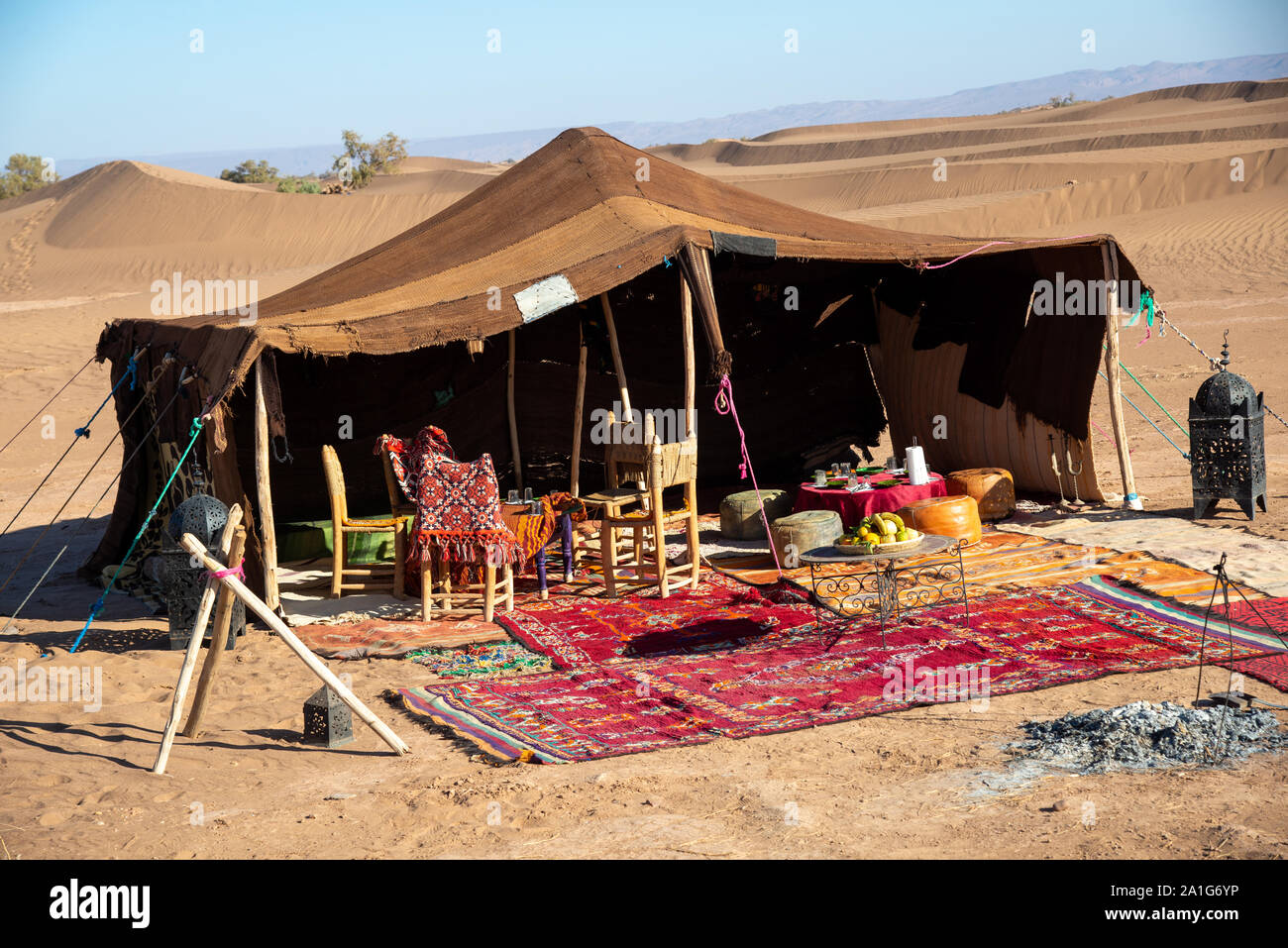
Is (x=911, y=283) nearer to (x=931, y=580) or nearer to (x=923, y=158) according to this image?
(x=931, y=580)

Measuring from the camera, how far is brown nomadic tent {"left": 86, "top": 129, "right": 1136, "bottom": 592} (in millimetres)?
7031

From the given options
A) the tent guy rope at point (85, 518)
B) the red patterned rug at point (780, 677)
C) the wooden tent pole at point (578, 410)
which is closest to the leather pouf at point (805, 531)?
the red patterned rug at point (780, 677)

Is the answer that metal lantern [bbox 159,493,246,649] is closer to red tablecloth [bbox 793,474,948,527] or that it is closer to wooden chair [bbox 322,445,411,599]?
wooden chair [bbox 322,445,411,599]

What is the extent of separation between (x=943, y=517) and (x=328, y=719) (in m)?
4.41

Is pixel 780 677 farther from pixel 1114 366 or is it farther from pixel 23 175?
pixel 23 175

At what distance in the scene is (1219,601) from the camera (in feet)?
20.6

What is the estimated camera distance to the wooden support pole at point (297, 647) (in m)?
4.62

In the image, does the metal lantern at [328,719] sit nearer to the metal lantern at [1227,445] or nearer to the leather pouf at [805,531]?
the leather pouf at [805,531]

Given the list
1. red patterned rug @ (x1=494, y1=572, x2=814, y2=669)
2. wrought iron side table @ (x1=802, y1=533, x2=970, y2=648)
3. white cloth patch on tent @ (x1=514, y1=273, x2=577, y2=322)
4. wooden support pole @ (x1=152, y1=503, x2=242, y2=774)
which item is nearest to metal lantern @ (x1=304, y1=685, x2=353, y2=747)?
wooden support pole @ (x1=152, y1=503, x2=242, y2=774)

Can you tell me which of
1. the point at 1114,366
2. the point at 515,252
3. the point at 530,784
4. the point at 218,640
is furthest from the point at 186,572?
the point at 1114,366

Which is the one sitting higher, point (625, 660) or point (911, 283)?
point (911, 283)
